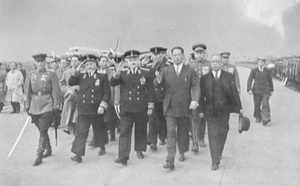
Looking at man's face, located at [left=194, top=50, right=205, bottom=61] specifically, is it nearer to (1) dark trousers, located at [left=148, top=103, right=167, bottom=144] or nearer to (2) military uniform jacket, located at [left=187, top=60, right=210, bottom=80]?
(2) military uniform jacket, located at [left=187, top=60, right=210, bottom=80]

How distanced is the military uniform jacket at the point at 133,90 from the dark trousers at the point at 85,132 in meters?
0.75

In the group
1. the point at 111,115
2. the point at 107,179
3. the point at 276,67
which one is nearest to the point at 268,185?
the point at 107,179

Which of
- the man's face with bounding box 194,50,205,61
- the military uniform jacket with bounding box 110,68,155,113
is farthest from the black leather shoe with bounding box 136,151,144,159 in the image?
the man's face with bounding box 194,50,205,61

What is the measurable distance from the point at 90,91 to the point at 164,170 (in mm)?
1977

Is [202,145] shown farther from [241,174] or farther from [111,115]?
[111,115]

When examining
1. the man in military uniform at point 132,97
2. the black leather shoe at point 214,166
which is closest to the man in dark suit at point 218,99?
the black leather shoe at point 214,166

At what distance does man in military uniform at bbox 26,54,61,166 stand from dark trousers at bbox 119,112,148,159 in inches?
53.0

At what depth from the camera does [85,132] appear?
5496 millimetres

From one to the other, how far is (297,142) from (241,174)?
2455 millimetres

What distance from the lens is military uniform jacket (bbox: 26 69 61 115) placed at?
18.4 ft

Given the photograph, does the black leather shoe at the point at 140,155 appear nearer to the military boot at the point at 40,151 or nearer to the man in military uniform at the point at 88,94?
the man in military uniform at the point at 88,94

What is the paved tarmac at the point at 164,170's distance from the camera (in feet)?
14.8

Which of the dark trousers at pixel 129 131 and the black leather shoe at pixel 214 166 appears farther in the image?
the dark trousers at pixel 129 131

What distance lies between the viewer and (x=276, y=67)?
2314 centimetres
